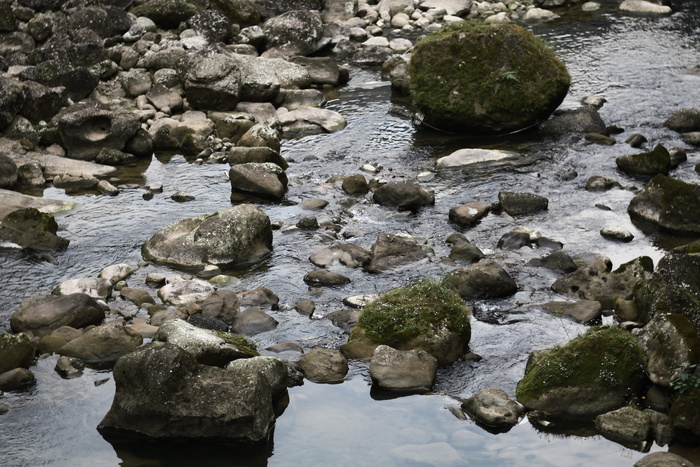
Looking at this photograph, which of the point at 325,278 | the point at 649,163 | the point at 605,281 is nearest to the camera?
the point at 605,281

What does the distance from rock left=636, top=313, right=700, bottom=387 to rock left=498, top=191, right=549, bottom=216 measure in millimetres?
4293

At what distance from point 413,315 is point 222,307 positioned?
2150 mm

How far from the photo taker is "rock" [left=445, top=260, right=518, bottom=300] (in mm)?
9727

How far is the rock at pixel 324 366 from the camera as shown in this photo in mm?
8297

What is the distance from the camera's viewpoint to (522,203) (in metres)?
12.3

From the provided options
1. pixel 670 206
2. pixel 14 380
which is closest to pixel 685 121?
pixel 670 206

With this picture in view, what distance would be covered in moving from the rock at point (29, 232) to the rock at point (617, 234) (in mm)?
7086

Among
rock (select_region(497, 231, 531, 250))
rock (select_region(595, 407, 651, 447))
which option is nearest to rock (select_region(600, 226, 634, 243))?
rock (select_region(497, 231, 531, 250))

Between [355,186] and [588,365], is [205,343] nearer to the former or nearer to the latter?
[588,365]

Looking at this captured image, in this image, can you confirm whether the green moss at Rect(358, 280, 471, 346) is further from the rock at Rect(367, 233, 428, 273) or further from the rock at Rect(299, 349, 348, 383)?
the rock at Rect(367, 233, 428, 273)

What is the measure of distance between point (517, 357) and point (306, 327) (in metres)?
2.23

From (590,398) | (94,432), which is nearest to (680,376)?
(590,398)

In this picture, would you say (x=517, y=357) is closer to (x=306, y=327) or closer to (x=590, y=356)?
(x=590, y=356)

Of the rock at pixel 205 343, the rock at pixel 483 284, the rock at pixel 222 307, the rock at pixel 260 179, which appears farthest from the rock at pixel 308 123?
the rock at pixel 205 343
